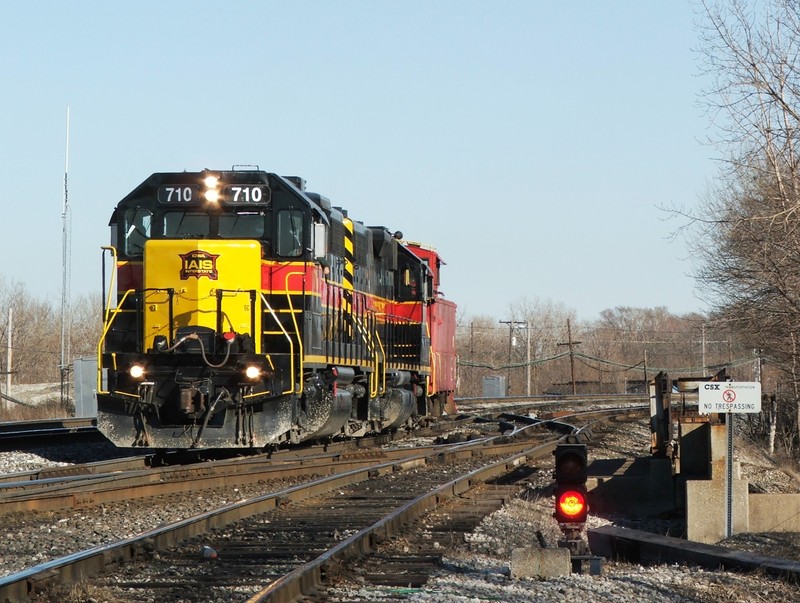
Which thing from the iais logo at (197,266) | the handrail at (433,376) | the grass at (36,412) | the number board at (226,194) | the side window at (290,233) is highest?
the number board at (226,194)

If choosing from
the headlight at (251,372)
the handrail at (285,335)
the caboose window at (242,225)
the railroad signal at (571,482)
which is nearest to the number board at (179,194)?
the caboose window at (242,225)

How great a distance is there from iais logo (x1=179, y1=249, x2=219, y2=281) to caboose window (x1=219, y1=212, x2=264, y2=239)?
51cm

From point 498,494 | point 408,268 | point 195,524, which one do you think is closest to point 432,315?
point 408,268

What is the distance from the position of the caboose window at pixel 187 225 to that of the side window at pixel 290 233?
Result: 3.03 ft

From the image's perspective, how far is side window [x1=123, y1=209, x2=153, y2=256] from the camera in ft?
46.3

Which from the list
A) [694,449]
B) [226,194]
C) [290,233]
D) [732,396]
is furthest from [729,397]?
[226,194]

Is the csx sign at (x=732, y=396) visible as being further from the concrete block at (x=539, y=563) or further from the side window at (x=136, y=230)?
the side window at (x=136, y=230)

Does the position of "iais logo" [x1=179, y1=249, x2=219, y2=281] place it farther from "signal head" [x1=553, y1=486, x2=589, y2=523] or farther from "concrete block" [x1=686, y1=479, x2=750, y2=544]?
"signal head" [x1=553, y1=486, x2=589, y2=523]

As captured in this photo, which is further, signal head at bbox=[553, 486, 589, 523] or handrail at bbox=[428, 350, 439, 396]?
handrail at bbox=[428, 350, 439, 396]

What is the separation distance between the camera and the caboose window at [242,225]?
14.0 meters

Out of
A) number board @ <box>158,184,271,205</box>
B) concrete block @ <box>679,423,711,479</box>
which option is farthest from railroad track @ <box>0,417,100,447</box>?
concrete block @ <box>679,423,711,479</box>

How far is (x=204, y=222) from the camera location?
46.1 ft

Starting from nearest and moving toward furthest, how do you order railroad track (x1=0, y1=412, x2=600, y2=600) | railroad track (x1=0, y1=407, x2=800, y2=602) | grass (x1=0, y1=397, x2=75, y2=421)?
railroad track (x1=0, y1=412, x2=600, y2=600) < railroad track (x1=0, y1=407, x2=800, y2=602) < grass (x1=0, y1=397, x2=75, y2=421)

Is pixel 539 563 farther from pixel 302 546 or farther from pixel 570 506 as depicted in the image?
pixel 302 546
